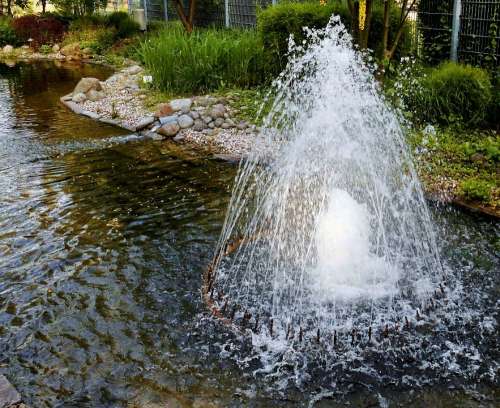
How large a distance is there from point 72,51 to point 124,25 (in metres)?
2.06

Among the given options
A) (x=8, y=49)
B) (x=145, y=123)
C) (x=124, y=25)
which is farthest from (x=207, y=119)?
(x=8, y=49)

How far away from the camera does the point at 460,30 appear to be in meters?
9.38

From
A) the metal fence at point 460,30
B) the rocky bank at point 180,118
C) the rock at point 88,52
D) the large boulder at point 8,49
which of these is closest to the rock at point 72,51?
the rock at point 88,52

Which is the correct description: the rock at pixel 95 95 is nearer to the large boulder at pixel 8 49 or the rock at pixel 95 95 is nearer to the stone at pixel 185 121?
the stone at pixel 185 121

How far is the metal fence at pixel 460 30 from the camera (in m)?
8.77

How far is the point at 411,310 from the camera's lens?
4.23 meters

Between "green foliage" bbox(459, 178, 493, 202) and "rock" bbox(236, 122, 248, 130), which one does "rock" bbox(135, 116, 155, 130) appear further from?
"green foliage" bbox(459, 178, 493, 202)

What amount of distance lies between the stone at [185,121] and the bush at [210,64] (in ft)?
4.56

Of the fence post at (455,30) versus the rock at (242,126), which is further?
the fence post at (455,30)

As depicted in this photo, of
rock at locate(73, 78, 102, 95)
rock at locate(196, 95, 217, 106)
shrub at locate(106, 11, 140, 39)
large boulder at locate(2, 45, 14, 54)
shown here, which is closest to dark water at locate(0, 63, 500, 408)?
rock at locate(196, 95, 217, 106)

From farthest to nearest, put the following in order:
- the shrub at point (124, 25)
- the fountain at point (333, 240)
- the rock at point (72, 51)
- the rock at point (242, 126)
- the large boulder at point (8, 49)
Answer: the large boulder at point (8, 49)
the shrub at point (124, 25)
the rock at point (72, 51)
the rock at point (242, 126)
the fountain at point (333, 240)

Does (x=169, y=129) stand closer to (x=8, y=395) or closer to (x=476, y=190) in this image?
(x=476, y=190)

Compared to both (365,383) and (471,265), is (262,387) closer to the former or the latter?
(365,383)

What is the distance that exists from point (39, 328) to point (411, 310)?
2.74m
